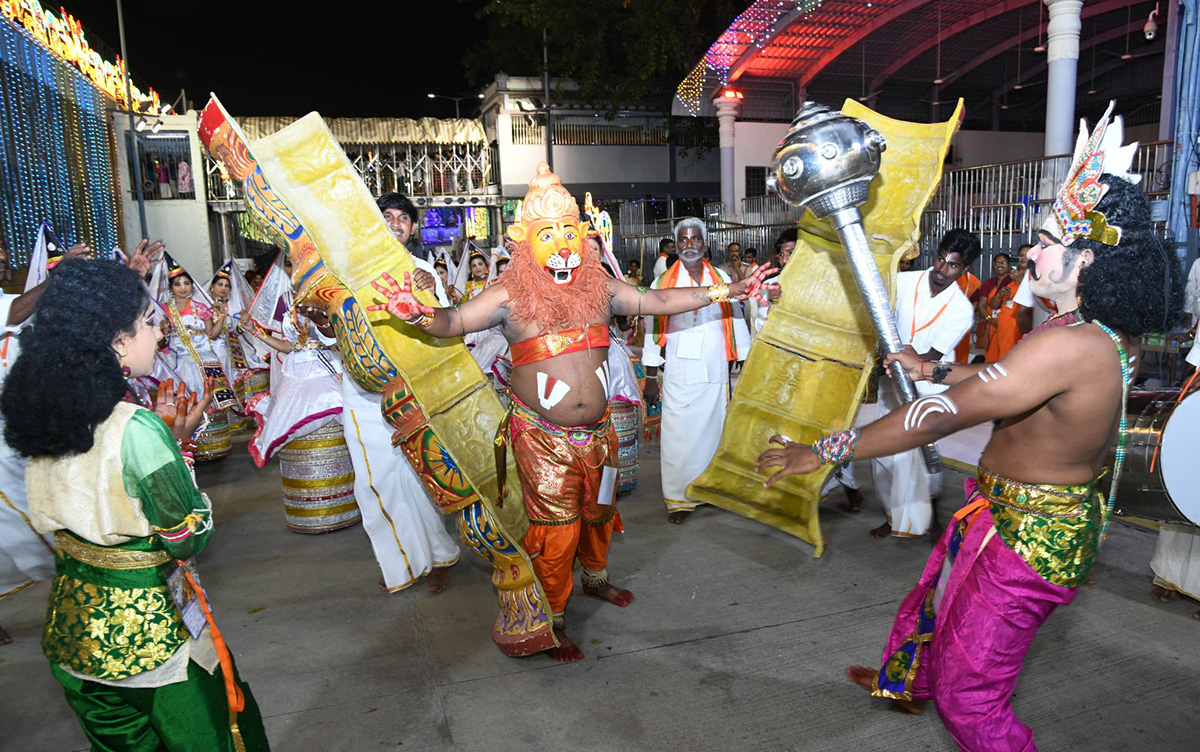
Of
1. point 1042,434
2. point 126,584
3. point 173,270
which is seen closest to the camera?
point 126,584

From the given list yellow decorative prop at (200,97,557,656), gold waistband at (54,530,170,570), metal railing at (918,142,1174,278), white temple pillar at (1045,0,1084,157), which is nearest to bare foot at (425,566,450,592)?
yellow decorative prop at (200,97,557,656)

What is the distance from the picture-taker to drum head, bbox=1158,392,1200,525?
251 centimetres

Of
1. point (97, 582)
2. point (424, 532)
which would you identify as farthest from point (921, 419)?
point (424, 532)

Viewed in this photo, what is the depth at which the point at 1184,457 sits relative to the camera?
8.32ft

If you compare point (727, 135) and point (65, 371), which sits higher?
point (727, 135)

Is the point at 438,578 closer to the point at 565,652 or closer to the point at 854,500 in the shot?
the point at 565,652

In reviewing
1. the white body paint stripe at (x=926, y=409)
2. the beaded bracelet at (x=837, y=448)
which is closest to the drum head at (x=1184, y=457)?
the white body paint stripe at (x=926, y=409)

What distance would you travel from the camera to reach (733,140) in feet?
57.1

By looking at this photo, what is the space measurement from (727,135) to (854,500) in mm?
13677

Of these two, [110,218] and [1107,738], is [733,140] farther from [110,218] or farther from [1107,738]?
[1107,738]

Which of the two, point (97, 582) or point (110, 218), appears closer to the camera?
point (97, 582)

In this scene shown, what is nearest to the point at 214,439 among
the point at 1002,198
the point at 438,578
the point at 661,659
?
the point at 438,578

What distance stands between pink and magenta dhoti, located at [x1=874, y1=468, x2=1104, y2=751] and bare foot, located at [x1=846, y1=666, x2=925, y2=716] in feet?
1.94

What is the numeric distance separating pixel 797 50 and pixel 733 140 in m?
2.24
